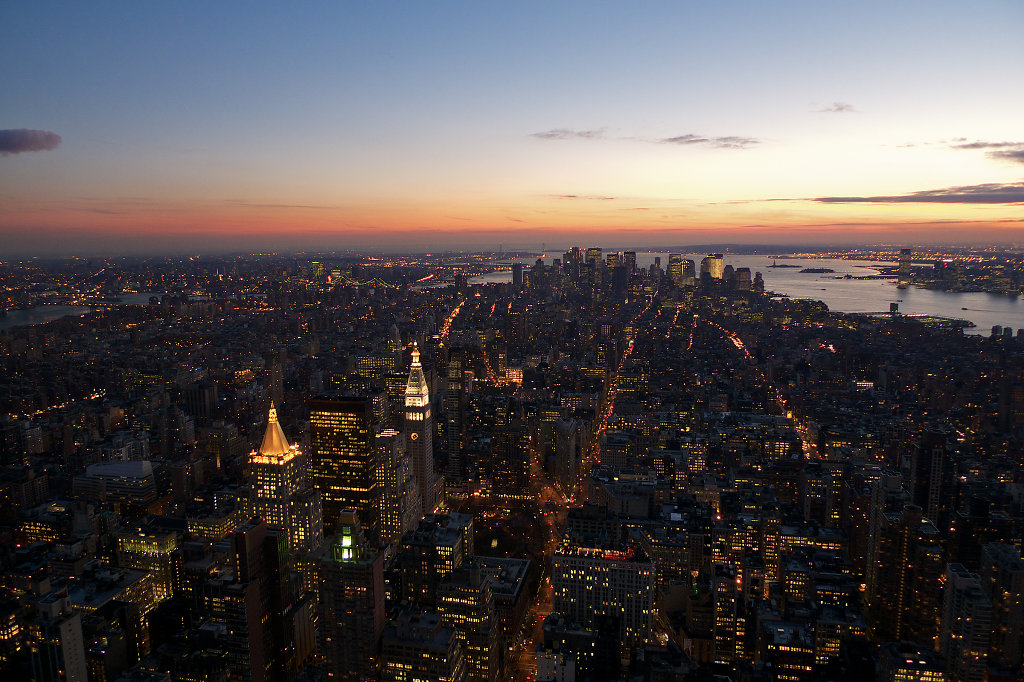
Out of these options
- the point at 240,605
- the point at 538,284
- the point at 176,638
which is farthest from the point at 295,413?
the point at 538,284

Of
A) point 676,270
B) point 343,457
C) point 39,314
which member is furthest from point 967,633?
point 676,270

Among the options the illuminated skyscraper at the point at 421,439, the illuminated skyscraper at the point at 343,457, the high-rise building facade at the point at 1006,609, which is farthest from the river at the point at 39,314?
the high-rise building facade at the point at 1006,609

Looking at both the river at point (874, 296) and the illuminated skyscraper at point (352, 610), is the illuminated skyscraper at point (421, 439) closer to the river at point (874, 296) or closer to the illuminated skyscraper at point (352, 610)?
the illuminated skyscraper at point (352, 610)

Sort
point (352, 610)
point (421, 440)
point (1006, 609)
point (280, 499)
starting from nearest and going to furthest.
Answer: point (352, 610), point (1006, 609), point (280, 499), point (421, 440)

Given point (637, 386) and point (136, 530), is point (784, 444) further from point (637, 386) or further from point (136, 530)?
point (136, 530)

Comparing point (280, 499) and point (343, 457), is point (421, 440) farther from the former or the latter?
point (280, 499)
